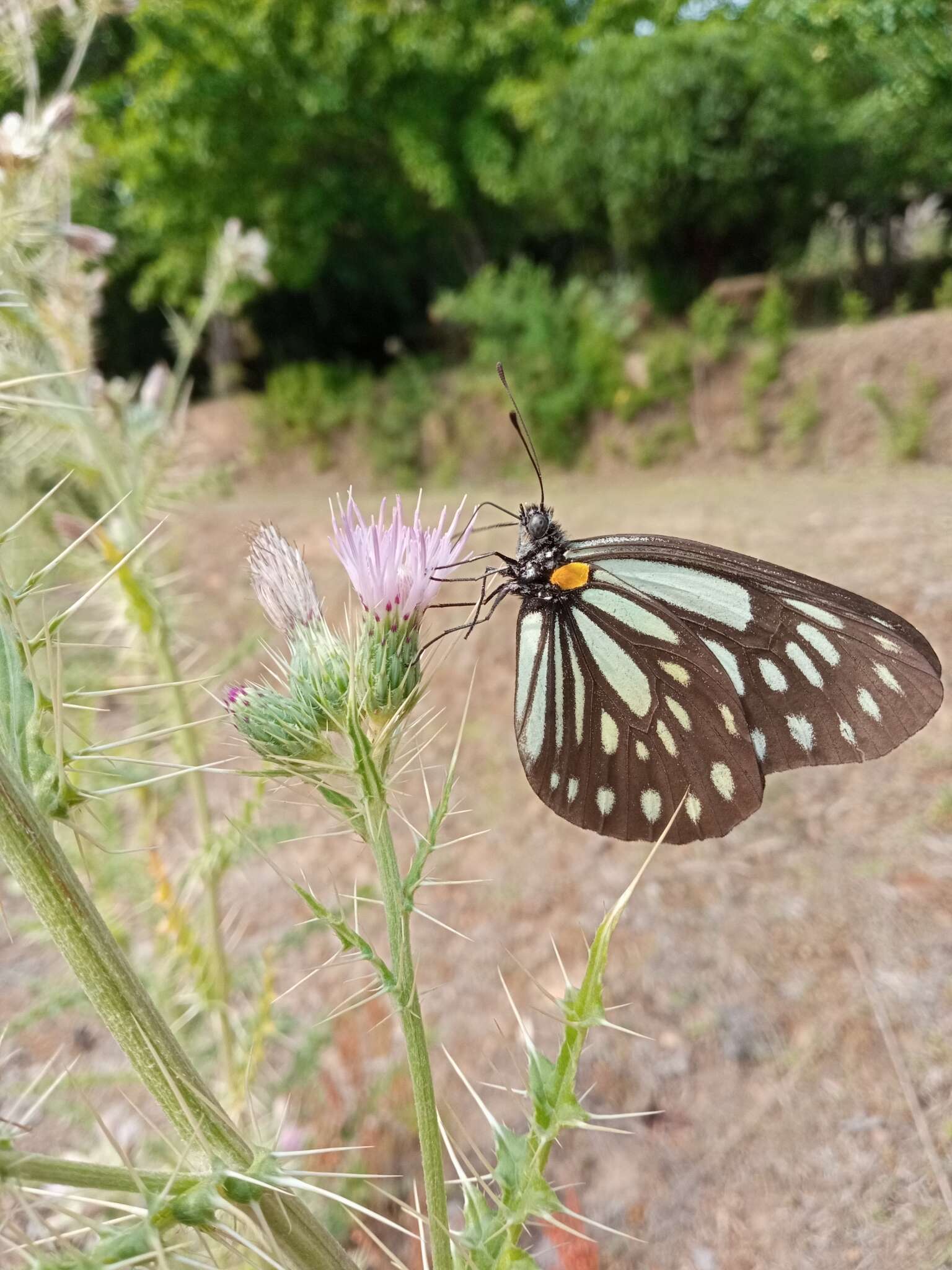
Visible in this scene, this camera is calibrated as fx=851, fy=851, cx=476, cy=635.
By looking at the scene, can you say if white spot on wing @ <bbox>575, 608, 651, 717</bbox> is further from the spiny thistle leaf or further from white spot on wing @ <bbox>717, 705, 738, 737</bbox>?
the spiny thistle leaf

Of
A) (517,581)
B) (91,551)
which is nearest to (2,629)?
(517,581)

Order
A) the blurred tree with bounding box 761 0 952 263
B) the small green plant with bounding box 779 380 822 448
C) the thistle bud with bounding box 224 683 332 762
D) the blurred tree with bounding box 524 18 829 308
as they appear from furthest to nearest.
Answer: the blurred tree with bounding box 524 18 829 308 → the small green plant with bounding box 779 380 822 448 → the blurred tree with bounding box 761 0 952 263 → the thistle bud with bounding box 224 683 332 762

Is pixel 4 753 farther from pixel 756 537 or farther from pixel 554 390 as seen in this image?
pixel 554 390

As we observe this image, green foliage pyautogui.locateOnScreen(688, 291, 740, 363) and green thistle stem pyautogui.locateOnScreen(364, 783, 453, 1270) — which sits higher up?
green foliage pyautogui.locateOnScreen(688, 291, 740, 363)

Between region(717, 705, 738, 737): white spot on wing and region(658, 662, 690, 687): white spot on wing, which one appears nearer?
region(717, 705, 738, 737): white spot on wing

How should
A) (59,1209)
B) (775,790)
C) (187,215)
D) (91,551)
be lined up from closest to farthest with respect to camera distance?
(59,1209)
(91,551)
(775,790)
(187,215)

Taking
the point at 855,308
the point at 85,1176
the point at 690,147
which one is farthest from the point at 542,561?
the point at 690,147

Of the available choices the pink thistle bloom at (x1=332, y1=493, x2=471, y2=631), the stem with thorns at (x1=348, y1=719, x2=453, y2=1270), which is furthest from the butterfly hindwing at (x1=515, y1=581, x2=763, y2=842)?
the stem with thorns at (x1=348, y1=719, x2=453, y2=1270)

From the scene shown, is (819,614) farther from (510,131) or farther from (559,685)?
(510,131)
